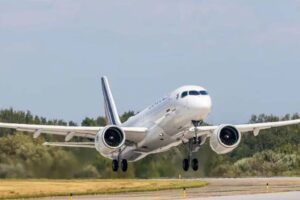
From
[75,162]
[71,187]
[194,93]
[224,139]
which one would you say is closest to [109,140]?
[224,139]

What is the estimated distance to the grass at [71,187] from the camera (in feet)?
222

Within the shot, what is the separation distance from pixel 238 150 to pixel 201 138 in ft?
194

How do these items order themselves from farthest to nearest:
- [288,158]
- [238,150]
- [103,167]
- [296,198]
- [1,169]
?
[238,150]
[288,158]
[103,167]
[1,169]
[296,198]

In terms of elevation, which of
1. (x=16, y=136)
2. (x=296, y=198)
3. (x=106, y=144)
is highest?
(x=16, y=136)

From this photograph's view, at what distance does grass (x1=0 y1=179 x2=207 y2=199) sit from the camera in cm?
6769

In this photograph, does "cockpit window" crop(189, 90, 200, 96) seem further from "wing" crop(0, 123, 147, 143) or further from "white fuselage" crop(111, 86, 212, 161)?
"wing" crop(0, 123, 147, 143)

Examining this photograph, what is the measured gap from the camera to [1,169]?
233 feet

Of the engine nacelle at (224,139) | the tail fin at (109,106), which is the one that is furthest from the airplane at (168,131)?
the tail fin at (109,106)

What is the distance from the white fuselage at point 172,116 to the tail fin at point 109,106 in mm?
18645

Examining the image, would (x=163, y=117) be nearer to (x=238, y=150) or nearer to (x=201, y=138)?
(x=201, y=138)

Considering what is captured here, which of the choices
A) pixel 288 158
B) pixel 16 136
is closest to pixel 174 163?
pixel 16 136

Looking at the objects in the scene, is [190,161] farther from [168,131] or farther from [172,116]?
[172,116]

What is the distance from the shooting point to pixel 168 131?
51125 millimetres

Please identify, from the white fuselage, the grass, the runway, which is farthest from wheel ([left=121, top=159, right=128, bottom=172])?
the grass
